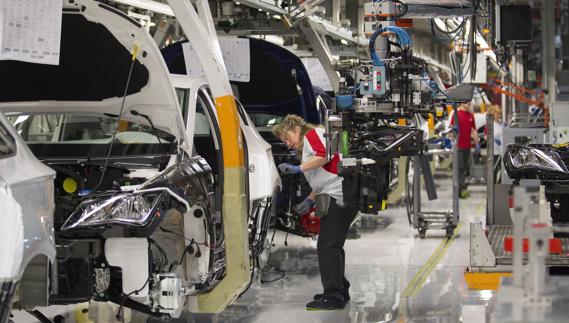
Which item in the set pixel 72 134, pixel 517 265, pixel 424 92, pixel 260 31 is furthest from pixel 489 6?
pixel 517 265

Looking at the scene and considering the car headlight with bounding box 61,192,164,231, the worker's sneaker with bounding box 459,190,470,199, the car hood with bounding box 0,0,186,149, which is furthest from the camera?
the worker's sneaker with bounding box 459,190,470,199

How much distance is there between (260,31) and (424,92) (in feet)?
14.5

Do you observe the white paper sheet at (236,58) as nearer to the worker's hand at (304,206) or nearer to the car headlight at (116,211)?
the worker's hand at (304,206)

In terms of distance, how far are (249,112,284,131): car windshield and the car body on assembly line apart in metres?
2.85

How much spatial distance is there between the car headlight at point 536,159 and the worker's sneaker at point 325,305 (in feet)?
6.08

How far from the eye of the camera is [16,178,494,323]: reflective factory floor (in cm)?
824

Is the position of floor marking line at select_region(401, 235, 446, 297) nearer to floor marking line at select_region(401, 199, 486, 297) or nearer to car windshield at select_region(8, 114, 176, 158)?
floor marking line at select_region(401, 199, 486, 297)

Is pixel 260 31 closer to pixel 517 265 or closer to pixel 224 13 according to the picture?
pixel 224 13

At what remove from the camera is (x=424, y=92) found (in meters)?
8.30

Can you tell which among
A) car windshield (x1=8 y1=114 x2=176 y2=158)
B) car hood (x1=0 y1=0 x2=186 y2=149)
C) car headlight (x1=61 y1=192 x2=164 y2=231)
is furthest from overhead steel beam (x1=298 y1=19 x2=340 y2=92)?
car headlight (x1=61 y1=192 x2=164 y2=231)

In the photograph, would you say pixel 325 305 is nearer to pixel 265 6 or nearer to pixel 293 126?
pixel 293 126

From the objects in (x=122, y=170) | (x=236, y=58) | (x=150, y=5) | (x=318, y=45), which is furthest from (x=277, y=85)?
(x=122, y=170)

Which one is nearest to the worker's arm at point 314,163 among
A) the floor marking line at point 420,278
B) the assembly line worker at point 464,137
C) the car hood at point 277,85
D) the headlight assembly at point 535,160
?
the floor marking line at point 420,278

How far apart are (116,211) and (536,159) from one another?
322 cm
